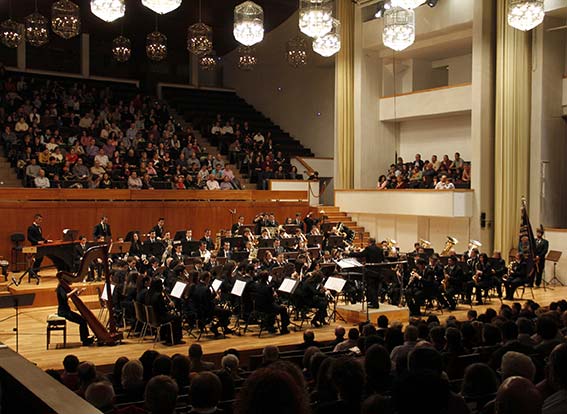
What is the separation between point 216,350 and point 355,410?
649cm

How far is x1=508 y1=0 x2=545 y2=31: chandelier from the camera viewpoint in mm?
8844

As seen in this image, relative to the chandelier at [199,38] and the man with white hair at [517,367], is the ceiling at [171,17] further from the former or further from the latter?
the man with white hair at [517,367]

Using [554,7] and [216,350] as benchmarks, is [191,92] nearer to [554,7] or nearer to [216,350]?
[554,7]

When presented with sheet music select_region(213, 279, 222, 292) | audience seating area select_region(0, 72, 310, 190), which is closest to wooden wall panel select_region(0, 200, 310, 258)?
audience seating area select_region(0, 72, 310, 190)

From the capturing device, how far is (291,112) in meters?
28.5

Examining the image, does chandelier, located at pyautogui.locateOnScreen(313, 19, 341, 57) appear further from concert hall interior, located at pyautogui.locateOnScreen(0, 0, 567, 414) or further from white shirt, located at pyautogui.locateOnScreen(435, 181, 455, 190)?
white shirt, located at pyautogui.locateOnScreen(435, 181, 455, 190)

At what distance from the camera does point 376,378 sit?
15.2 ft

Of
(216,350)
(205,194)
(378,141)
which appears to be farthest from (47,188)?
(378,141)

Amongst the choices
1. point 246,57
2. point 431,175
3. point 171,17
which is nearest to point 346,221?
point 431,175

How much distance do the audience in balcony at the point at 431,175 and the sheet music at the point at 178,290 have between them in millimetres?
10530

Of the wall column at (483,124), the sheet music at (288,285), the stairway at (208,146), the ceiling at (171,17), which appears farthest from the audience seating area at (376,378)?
the ceiling at (171,17)

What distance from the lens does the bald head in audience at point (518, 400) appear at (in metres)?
3.01

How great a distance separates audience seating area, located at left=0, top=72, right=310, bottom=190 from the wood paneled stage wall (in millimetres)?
423

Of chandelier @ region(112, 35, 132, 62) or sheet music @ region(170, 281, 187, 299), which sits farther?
chandelier @ region(112, 35, 132, 62)
